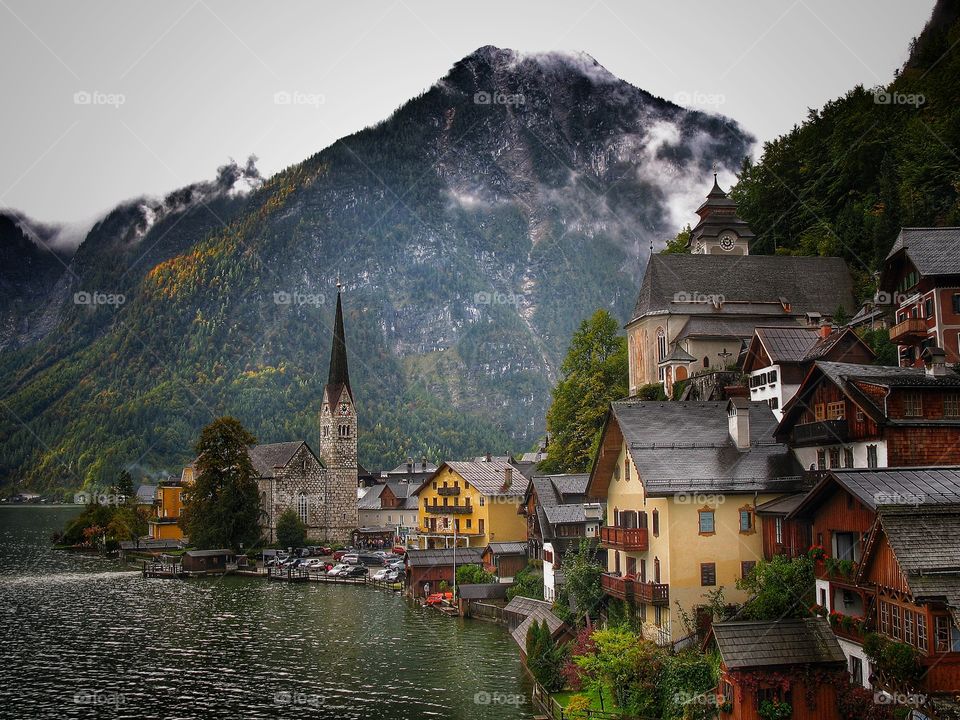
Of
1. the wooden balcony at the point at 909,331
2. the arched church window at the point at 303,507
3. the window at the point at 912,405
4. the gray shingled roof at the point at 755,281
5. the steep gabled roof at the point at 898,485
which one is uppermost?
the gray shingled roof at the point at 755,281

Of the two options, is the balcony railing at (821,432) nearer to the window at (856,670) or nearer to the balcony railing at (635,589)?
the balcony railing at (635,589)

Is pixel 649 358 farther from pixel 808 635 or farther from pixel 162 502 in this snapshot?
pixel 162 502

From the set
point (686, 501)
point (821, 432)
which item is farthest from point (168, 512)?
point (821, 432)

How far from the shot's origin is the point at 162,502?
136 metres

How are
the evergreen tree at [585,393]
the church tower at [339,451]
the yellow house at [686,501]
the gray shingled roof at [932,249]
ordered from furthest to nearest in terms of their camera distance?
the church tower at [339,451], the evergreen tree at [585,393], the gray shingled roof at [932,249], the yellow house at [686,501]

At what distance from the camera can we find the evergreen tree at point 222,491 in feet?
339

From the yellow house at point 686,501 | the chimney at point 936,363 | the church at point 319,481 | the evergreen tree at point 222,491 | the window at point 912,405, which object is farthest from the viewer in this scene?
the church at point 319,481

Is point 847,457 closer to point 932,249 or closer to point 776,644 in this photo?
point 776,644

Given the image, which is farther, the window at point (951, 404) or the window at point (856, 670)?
the window at point (951, 404)

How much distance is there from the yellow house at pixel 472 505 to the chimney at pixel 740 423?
41.0 metres

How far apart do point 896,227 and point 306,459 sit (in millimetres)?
79843

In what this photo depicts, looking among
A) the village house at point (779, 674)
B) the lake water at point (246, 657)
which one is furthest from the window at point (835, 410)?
the lake water at point (246, 657)

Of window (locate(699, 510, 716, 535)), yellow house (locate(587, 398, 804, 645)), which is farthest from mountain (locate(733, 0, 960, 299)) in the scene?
window (locate(699, 510, 716, 535))

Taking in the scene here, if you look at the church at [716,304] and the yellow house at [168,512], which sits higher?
the church at [716,304]
